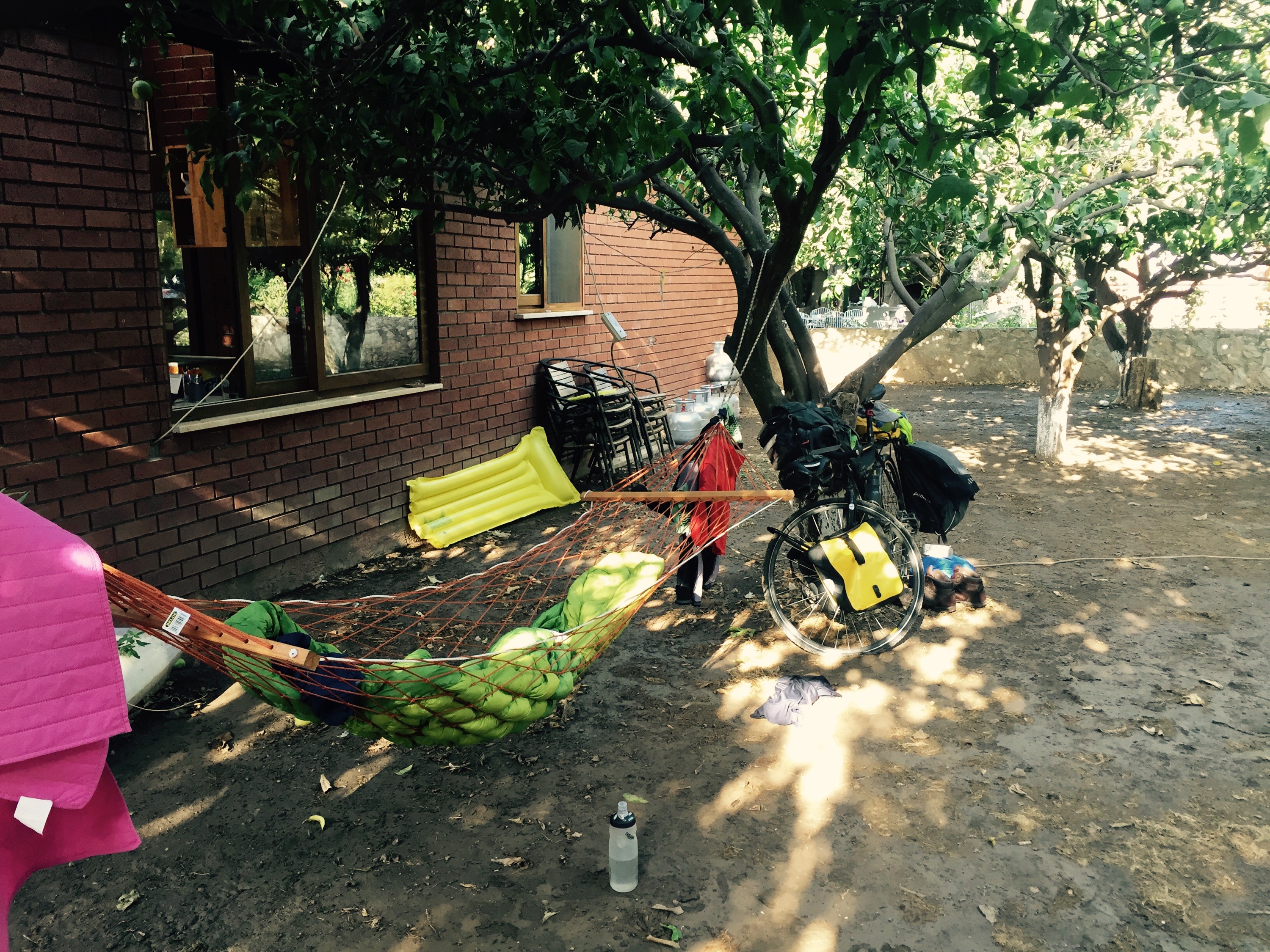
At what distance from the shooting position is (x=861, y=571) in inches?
172

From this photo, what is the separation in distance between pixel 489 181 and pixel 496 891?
136 inches

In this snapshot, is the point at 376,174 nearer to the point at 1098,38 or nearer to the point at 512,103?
the point at 512,103

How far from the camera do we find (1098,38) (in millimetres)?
3877

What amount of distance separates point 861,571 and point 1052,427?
5653mm

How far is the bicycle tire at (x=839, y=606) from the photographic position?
458 cm

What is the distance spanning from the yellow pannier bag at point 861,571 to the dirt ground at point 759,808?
353mm

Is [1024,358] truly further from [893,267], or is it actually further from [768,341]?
[768,341]

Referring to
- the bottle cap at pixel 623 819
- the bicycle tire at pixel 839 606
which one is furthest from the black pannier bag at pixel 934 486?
the bottle cap at pixel 623 819

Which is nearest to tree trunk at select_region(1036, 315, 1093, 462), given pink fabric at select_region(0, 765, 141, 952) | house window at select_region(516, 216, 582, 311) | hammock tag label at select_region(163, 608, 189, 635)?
house window at select_region(516, 216, 582, 311)

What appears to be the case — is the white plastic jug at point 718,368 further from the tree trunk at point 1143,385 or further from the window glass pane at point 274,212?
the window glass pane at point 274,212

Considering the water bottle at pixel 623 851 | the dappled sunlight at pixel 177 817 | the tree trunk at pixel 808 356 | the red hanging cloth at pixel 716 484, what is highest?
the tree trunk at pixel 808 356

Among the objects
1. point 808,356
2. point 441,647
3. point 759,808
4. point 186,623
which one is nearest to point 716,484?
point 808,356

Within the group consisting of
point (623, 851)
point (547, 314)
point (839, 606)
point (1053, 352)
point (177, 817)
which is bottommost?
point (177, 817)

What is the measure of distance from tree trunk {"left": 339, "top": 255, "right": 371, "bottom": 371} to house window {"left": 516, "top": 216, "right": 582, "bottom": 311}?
64.4 inches
